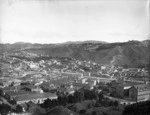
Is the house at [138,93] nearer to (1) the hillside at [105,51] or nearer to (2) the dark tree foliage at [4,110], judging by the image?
(2) the dark tree foliage at [4,110]

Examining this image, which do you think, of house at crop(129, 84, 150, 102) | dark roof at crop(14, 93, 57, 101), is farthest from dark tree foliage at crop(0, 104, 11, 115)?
house at crop(129, 84, 150, 102)

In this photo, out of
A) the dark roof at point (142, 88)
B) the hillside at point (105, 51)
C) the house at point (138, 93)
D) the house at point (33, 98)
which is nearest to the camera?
the house at point (33, 98)

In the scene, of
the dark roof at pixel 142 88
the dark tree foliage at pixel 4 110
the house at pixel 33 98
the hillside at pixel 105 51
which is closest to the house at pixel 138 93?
the dark roof at pixel 142 88

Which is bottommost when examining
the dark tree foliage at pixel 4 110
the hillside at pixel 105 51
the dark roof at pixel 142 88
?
the dark tree foliage at pixel 4 110

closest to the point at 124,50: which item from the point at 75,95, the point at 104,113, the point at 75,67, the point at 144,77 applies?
the point at 75,67

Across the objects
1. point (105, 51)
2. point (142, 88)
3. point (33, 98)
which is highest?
point (105, 51)

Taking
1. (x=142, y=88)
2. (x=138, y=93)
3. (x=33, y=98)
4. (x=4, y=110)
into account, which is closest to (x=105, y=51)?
(x=142, y=88)

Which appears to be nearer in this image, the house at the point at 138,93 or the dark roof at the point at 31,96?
the dark roof at the point at 31,96

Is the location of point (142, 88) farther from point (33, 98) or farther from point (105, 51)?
point (105, 51)

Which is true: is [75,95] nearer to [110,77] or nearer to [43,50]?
[110,77]

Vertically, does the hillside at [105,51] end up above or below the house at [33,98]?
above
